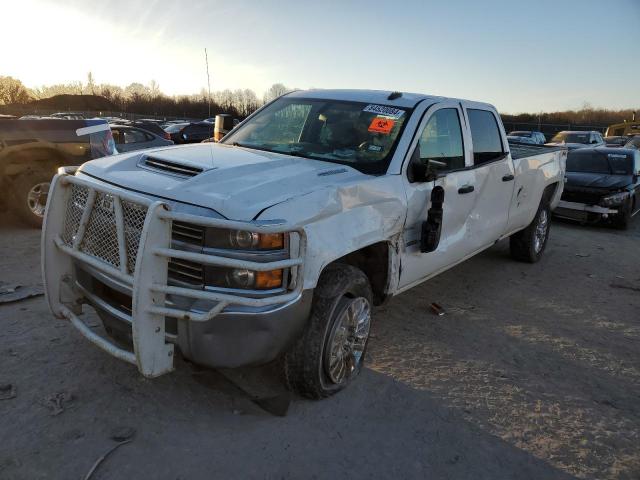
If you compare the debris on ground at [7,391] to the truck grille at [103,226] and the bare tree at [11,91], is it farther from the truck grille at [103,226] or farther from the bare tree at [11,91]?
the bare tree at [11,91]

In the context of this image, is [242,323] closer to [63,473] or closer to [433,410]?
[63,473]

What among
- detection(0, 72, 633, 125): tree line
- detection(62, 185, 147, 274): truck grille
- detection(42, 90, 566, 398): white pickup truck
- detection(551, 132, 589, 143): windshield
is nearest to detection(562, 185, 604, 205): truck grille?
detection(42, 90, 566, 398): white pickup truck

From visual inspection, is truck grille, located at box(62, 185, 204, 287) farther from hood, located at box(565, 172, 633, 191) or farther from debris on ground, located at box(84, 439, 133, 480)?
hood, located at box(565, 172, 633, 191)

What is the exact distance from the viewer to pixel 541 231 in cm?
717

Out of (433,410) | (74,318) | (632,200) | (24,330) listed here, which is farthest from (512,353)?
(632,200)

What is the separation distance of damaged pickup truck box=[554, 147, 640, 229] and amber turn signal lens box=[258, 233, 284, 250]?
8987 mm

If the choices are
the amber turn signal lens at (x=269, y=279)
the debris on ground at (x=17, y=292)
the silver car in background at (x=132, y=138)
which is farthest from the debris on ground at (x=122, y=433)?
the silver car in background at (x=132, y=138)

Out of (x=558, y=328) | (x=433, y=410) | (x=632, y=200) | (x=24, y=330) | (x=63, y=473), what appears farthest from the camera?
(x=632, y=200)

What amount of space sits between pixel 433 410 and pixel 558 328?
2.19 m

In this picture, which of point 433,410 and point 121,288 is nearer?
point 121,288

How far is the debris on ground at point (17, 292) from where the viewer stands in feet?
15.1

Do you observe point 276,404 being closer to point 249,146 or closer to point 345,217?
point 345,217

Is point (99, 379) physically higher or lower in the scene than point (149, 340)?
lower

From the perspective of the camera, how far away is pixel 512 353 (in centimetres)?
426
